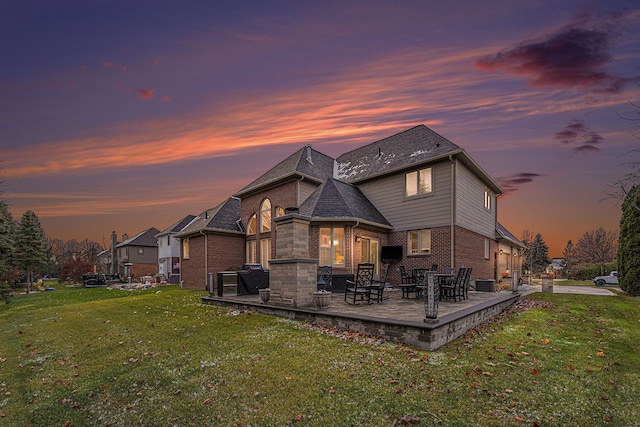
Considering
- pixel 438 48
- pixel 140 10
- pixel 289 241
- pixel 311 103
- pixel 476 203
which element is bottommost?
pixel 289 241

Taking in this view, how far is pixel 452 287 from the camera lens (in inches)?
396

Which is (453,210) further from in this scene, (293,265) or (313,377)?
(313,377)

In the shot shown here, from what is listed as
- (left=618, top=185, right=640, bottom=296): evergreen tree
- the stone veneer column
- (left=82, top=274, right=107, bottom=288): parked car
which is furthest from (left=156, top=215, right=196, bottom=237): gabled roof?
(left=618, top=185, right=640, bottom=296): evergreen tree

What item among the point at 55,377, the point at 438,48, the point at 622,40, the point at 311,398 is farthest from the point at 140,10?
the point at 622,40

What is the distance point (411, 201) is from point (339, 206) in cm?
388

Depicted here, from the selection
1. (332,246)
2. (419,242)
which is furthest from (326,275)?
(419,242)

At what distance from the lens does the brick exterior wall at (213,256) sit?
64.9ft

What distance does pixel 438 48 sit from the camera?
10742 mm

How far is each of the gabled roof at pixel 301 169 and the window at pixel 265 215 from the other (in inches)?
44.2

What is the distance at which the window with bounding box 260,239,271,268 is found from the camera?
62.4 ft

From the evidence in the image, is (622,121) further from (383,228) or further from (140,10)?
(140,10)

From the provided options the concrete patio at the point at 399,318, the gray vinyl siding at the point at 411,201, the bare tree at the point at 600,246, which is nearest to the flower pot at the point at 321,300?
the concrete patio at the point at 399,318

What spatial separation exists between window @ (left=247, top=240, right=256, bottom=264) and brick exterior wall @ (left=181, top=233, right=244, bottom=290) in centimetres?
60

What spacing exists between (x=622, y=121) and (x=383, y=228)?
1013 cm
